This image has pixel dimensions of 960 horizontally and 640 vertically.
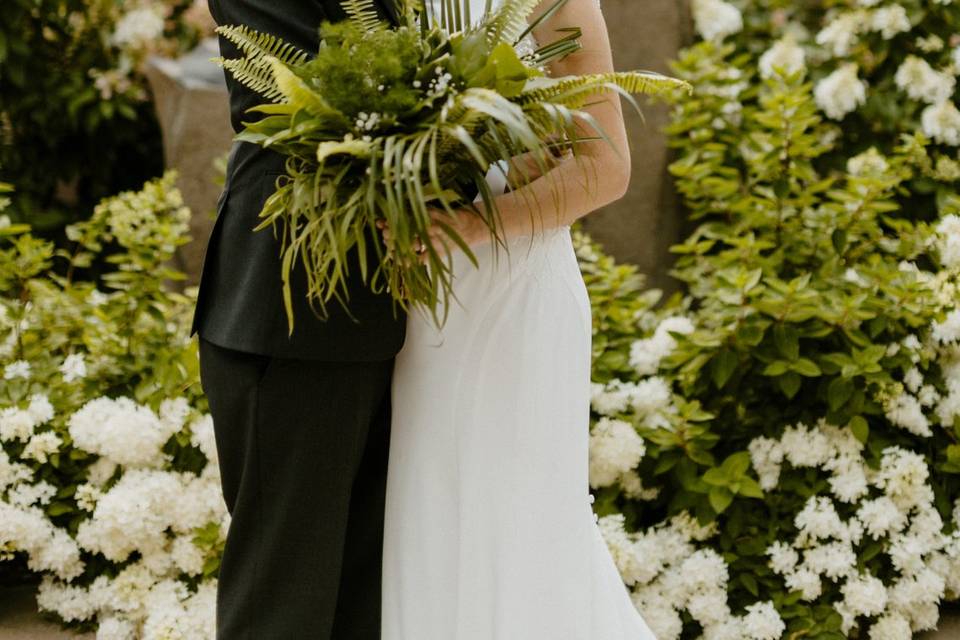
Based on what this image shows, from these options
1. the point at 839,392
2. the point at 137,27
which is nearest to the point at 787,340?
the point at 839,392

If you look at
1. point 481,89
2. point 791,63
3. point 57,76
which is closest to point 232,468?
point 481,89

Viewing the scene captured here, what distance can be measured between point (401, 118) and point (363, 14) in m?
0.19

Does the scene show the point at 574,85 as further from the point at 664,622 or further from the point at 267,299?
the point at 664,622

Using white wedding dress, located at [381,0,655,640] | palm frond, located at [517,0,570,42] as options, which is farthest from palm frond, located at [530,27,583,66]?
white wedding dress, located at [381,0,655,640]

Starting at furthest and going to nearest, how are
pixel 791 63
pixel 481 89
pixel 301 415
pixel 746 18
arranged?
pixel 746 18, pixel 791 63, pixel 301 415, pixel 481 89

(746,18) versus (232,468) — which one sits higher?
(746,18)

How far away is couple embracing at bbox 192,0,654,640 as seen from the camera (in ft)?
5.53

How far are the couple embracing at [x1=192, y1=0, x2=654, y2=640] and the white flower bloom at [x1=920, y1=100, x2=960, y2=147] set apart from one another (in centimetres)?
197

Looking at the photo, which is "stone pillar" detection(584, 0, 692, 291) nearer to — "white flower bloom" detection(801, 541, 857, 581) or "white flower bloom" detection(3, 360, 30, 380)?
"white flower bloom" detection(801, 541, 857, 581)

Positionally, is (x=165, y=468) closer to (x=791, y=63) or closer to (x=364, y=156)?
(x=364, y=156)

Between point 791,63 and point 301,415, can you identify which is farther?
point 791,63

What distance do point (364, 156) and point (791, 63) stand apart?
248 cm

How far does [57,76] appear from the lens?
4285 millimetres

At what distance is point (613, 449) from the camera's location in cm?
265
